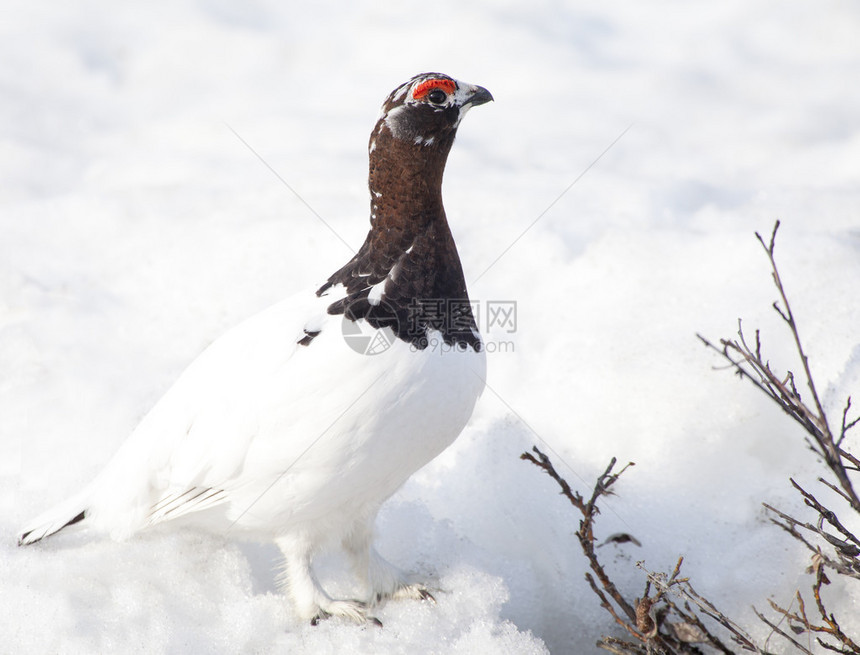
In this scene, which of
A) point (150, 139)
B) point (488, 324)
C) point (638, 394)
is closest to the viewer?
point (638, 394)

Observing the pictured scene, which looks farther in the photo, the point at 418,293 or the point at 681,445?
the point at 681,445

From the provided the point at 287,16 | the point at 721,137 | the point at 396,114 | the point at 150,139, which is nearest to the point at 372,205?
the point at 396,114

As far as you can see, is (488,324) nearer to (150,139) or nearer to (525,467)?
(525,467)

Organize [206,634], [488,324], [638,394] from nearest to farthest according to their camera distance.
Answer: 1. [206,634]
2. [638,394]
3. [488,324]

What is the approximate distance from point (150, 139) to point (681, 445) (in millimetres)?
3927

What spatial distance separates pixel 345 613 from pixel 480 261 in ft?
6.98

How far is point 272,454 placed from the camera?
2012 millimetres

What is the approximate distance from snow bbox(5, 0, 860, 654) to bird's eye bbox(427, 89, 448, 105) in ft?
4.61

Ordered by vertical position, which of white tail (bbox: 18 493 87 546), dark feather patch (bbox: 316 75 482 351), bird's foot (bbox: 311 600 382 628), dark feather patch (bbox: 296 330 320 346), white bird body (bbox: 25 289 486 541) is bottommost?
white tail (bbox: 18 493 87 546)

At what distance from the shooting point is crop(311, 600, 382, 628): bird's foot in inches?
88.9

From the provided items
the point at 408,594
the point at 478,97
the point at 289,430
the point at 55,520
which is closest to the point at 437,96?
the point at 478,97

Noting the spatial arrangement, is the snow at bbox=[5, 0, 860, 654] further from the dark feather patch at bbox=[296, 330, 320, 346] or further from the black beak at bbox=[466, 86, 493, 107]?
the black beak at bbox=[466, 86, 493, 107]

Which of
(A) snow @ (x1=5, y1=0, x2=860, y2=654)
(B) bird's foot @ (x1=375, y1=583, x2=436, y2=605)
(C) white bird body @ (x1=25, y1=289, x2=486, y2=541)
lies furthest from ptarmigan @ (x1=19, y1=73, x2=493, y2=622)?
(A) snow @ (x1=5, y1=0, x2=860, y2=654)

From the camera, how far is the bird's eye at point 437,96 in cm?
211
